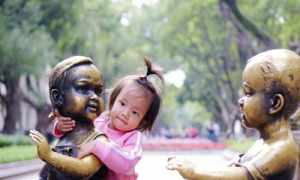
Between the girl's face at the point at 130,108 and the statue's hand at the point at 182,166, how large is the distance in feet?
2.62

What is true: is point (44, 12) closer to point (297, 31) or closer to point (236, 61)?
point (297, 31)

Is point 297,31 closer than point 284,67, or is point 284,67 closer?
point 284,67

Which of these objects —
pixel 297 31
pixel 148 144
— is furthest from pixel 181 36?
pixel 297 31

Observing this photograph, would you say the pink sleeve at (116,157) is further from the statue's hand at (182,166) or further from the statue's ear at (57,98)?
the statue's hand at (182,166)

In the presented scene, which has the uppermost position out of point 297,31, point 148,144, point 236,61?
point 297,31

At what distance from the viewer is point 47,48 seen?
22.6 meters

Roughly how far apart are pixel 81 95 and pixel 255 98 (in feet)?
3.40

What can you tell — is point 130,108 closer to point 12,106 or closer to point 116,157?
point 116,157

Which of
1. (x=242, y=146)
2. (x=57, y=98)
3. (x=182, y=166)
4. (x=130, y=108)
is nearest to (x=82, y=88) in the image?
(x=57, y=98)

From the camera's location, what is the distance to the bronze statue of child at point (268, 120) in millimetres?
2885

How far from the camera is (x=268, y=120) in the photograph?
302cm

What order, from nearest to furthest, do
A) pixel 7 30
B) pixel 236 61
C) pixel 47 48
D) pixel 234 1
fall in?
pixel 234 1 < pixel 7 30 < pixel 47 48 < pixel 236 61

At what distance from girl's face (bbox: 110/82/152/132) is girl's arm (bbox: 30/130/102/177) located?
0.46 m

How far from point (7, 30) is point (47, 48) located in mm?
2112
